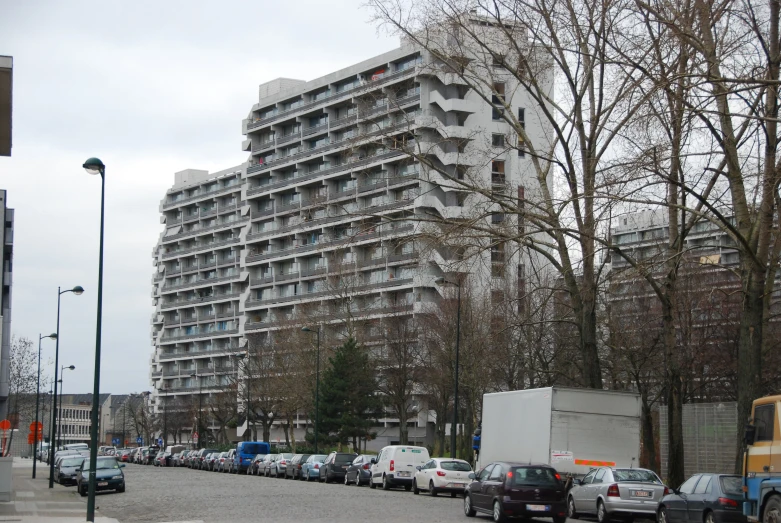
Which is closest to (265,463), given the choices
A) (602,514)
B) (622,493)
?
(602,514)

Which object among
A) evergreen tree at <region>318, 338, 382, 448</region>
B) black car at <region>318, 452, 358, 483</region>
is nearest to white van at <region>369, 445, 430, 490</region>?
black car at <region>318, 452, 358, 483</region>

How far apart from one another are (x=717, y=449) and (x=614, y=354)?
12.5 meters

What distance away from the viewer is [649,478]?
26109 mm

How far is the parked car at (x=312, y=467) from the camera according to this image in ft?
181

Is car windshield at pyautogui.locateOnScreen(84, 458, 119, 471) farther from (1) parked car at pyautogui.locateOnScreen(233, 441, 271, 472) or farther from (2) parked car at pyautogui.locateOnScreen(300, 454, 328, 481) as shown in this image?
(1) parked car at pyautogui.locateOnScreen(233, 441, 271, 472)

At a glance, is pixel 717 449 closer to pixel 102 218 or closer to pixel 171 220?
pixel 102 218

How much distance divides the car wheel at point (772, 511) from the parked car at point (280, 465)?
43.7 metres

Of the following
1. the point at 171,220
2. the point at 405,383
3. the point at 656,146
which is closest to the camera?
the point at 656,146

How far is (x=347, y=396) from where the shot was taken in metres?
73.0

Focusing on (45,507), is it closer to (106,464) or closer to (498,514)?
(106,464)

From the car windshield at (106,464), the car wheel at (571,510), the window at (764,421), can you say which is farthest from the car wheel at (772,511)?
the car windshield at (106,464)

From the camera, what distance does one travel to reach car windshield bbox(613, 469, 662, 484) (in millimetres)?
25688

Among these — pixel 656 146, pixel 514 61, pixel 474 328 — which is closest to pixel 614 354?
pixel 474 328

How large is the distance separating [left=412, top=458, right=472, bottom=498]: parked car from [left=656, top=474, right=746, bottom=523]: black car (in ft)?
47.0
